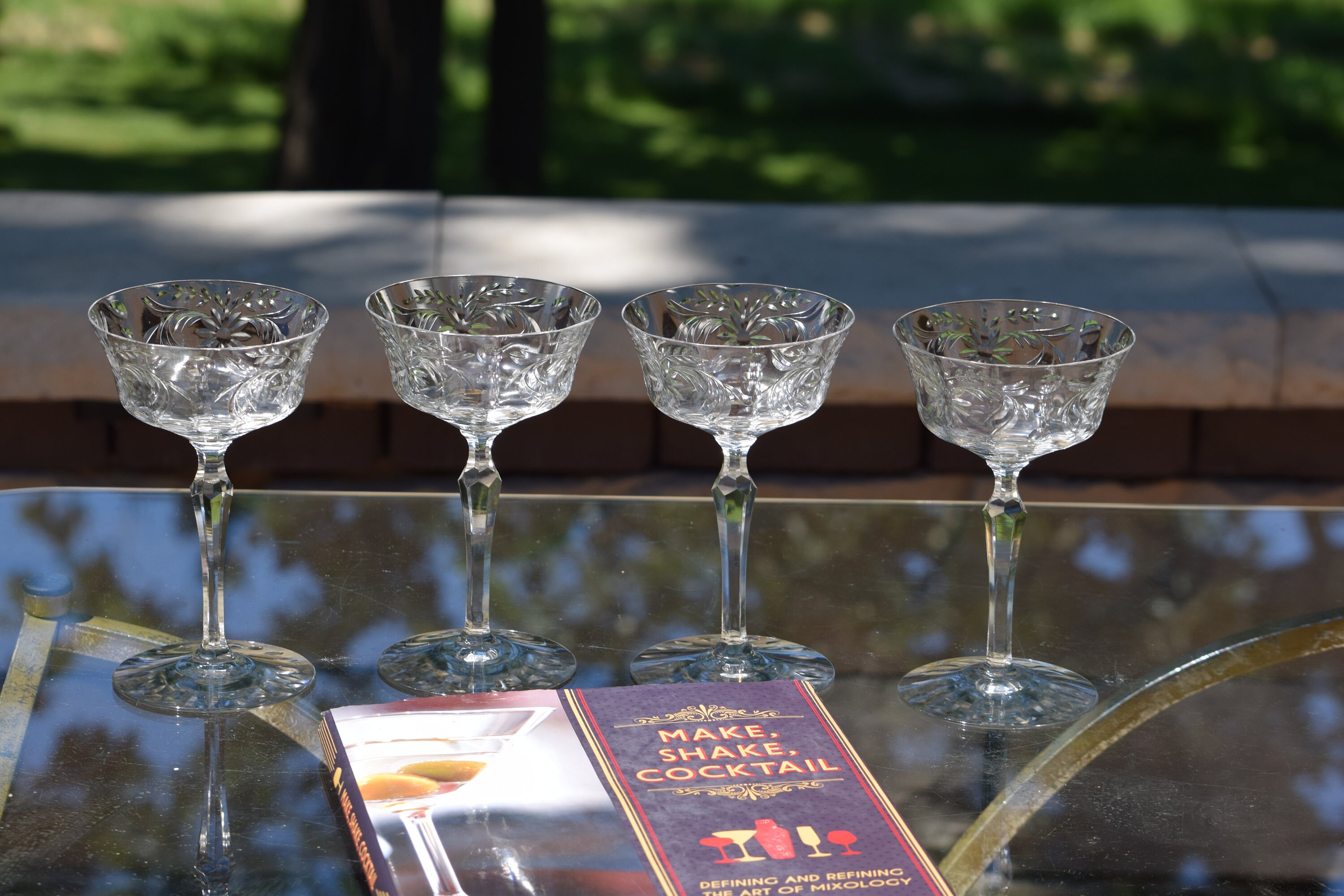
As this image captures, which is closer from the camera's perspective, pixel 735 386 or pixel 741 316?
pixel 735 386

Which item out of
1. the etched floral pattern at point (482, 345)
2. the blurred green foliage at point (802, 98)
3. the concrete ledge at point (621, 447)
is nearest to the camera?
the etched floral pattern at point (482, 345)

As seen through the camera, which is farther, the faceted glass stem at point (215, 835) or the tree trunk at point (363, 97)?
the tree trunk at point (363, 97)

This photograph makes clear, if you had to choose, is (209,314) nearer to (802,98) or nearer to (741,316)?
(741,316)

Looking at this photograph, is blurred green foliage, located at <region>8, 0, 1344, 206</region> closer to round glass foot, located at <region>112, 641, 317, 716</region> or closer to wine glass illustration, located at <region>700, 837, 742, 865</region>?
round glass foot, located at <region>112, 641, 317, 716</region>

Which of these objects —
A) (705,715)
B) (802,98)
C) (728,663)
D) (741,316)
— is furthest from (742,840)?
(802,98)

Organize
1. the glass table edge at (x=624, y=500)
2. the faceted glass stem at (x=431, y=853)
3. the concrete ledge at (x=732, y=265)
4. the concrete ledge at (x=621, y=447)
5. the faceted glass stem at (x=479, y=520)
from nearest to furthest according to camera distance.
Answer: the faceted glass stem at (x=431, y=853) < the faceted glass stem at (x=479, y=520) < the glass table edge at (x=624, y=500) < the concrete ledge at (x=732, y=265) < the concrete ledge at (x=621, y=447)

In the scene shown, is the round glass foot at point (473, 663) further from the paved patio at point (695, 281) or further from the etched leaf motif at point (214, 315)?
the paved patio at point (695, 281)

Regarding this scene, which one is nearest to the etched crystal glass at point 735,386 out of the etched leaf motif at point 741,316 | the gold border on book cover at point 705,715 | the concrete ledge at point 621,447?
the etched leaf motif at point 741,316

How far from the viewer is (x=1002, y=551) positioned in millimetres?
1358

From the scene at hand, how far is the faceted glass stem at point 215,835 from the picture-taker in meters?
1.10

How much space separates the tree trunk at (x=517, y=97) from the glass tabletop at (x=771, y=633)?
3760 millimetres

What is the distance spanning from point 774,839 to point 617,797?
112 millimetres

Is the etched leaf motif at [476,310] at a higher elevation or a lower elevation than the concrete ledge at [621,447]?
higher

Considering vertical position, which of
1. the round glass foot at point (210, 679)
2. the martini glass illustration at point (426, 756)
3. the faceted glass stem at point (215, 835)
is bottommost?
the faceted glass stem at point (215, 835)
